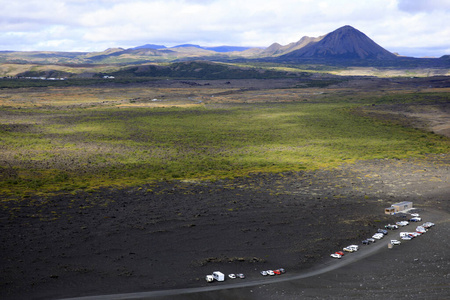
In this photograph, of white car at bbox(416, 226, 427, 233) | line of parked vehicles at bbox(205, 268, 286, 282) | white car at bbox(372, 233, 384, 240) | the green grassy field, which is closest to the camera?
line of parked vehicles at bbox(205, 268, 286, 282)

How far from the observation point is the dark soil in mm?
25891

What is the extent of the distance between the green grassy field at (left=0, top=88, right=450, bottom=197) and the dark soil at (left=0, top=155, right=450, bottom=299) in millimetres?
5730

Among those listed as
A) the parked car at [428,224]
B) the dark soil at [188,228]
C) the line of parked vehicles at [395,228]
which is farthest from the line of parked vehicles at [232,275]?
the parked car at [428,224]

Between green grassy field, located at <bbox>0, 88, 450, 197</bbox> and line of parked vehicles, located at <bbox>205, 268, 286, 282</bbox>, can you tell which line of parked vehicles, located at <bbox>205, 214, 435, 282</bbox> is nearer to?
line of parked vehicles, located at <bbox>205, 268, 286, 282</bbox>

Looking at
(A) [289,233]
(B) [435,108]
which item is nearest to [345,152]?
(A) [289,233]

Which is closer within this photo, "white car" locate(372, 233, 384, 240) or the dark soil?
the dark soil

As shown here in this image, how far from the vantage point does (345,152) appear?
61125mm

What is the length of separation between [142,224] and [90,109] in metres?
85.0

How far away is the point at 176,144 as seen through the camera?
67875 mm

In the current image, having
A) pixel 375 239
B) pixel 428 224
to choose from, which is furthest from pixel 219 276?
pixel 428 224

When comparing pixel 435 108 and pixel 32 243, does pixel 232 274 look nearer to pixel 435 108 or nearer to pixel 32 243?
pixel 32 243

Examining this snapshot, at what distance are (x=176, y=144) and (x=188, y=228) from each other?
35896 millimetres

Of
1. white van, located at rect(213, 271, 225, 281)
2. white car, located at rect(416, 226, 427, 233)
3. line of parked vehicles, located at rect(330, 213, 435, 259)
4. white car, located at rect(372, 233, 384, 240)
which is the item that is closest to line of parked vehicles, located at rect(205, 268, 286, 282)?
white van, located at rect(213, 271, 225, 281)

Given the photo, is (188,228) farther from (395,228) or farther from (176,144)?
(176,144)
